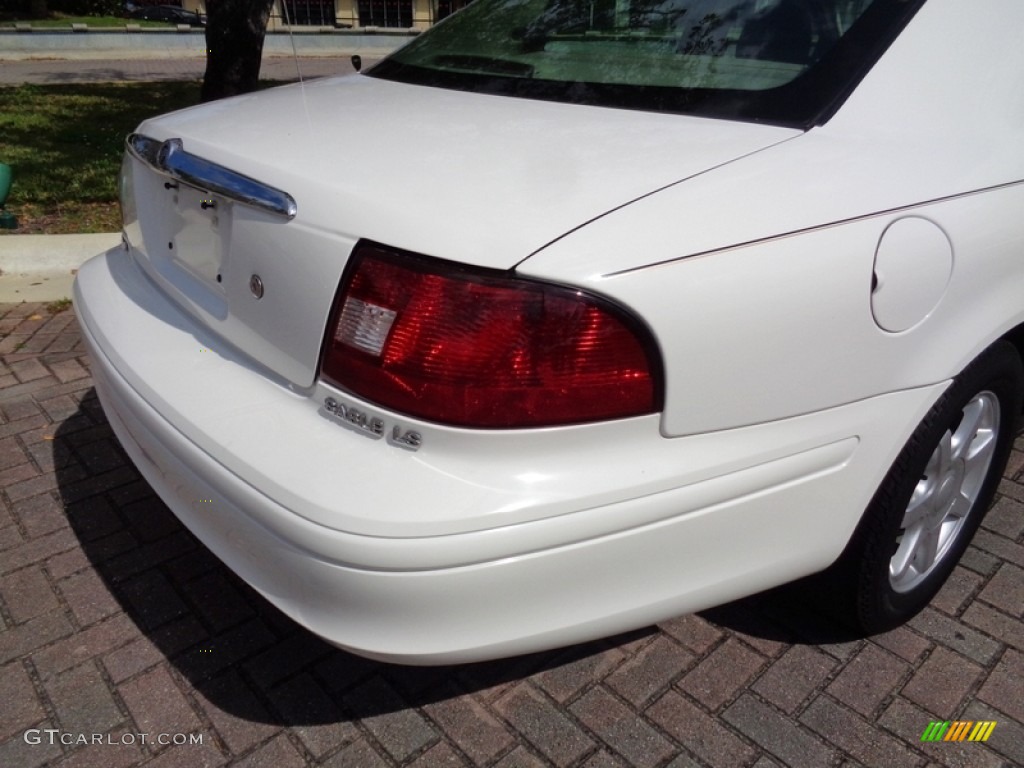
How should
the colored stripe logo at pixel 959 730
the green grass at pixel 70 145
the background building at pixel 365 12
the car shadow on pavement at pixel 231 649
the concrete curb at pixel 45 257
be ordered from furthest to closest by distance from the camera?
the background building at pixel 365 12
the green grass at pixel 70 145
the concrete curb at pixel 45 257
the car shadow on pavement at pixel 231 649
the colored stripe logo at pixel 959 730

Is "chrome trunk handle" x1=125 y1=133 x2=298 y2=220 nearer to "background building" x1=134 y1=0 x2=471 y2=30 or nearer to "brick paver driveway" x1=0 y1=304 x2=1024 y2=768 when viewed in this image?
"brick paver driveway" x1=0 y1=304 x2=1024 y2=768

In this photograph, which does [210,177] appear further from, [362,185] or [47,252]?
[47,252]

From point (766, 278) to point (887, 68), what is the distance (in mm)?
653

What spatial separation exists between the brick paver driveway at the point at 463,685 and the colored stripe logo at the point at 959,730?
0.02 metres

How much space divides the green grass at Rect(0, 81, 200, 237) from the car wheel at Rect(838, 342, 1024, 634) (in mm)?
4795

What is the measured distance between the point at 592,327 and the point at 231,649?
1.37 m

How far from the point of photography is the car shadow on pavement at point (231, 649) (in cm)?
208

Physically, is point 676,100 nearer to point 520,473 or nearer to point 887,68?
point 887,68

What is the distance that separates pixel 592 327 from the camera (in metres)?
1.46

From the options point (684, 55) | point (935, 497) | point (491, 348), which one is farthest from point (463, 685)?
point (684, 55)

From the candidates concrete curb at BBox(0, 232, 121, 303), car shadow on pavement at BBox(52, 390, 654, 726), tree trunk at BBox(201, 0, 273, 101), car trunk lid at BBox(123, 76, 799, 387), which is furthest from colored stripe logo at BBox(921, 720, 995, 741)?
tree trunk at BBox(201, 0, 273, 101)

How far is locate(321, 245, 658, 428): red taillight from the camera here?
1449mm

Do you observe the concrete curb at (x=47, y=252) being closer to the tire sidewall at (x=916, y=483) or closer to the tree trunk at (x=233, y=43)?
the tree trunk at (x=233, y=43)

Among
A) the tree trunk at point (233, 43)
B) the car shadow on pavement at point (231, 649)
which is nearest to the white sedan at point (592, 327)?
the car shadow on pavement at point (231, 649)
